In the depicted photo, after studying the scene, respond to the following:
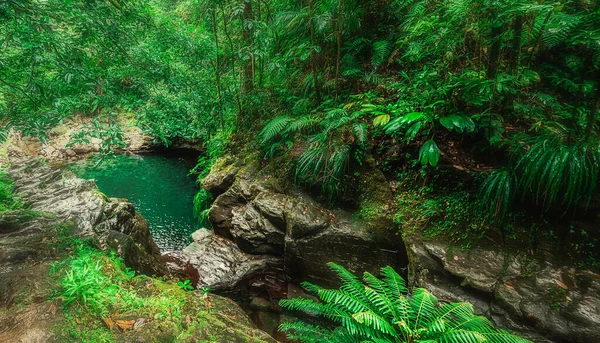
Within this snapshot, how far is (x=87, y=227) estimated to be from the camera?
4562 mm

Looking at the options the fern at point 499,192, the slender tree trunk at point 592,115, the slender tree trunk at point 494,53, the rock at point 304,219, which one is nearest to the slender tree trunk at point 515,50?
the slender tree trunk at point 494,53

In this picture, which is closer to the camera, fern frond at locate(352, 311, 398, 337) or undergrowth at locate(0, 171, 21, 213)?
fern frond at locate(352, 311, 398, 337)

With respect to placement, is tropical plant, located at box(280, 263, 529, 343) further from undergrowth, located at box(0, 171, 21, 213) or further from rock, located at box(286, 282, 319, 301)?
undergrowth, located at box(0, 171, 21, 213)

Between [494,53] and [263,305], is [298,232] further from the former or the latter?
[494,53]

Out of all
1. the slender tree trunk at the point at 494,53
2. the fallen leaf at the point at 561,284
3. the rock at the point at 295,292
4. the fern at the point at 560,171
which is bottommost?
the rock at the point at 295,292

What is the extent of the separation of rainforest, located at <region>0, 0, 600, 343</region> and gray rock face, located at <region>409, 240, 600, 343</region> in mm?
20

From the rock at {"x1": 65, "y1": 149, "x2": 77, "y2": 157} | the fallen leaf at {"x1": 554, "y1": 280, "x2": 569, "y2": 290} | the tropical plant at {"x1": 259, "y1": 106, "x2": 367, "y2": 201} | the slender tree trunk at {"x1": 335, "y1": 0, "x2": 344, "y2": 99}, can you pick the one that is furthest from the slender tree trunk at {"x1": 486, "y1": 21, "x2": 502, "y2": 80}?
the rock at {"x1": 65, "y1": 149, "x2": 77, "y2": 157}

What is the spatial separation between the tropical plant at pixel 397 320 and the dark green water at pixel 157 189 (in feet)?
18.7

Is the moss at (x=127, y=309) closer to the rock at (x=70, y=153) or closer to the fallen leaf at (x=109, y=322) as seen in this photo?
the fallen leaf at (x=109, y=322)

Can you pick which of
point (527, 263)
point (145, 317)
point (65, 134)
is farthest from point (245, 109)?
point (65, 134)

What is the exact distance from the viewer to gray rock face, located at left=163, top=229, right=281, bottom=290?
5.90 metres

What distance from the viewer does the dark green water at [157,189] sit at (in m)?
8.23

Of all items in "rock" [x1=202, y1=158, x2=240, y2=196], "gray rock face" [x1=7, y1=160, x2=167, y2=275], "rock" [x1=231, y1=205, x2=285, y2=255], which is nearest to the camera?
"gray rock face" [x1=7, y1=160, x2=167, y2=275]

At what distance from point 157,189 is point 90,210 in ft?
19.2
